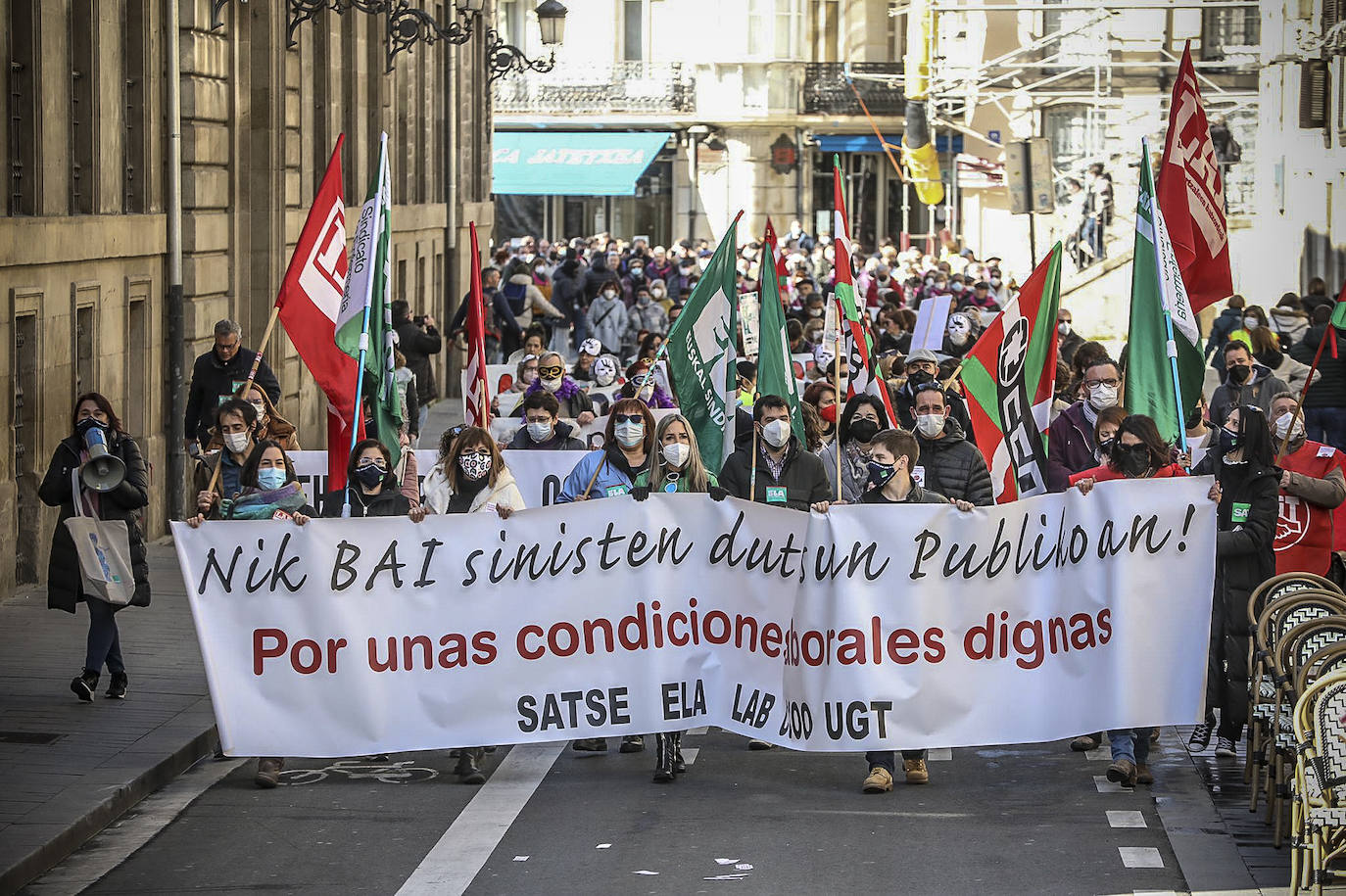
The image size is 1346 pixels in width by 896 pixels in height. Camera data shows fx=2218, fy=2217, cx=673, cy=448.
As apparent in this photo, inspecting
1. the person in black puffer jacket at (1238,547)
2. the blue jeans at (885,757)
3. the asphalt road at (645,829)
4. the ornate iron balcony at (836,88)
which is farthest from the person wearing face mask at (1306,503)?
the ornate iron balcony at (836,88)

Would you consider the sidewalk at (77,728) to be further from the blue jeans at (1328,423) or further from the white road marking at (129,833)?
the blue jeans at (1328,423)

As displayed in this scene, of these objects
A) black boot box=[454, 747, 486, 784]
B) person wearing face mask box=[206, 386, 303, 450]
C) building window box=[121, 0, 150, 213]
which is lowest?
black boot box=[454, 747, 486, 784]

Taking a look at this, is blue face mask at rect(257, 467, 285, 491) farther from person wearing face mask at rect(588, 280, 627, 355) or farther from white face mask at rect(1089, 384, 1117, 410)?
person wearing face mask at rect(588, 280, 627, 355)

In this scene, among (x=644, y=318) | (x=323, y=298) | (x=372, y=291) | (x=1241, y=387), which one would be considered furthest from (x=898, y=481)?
(x=644, y=318)

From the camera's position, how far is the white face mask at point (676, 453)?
10.2 meters

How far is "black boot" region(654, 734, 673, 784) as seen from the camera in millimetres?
9688

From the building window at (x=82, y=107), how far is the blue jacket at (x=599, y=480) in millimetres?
6650

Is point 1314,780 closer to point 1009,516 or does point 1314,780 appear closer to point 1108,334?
point 1009,516

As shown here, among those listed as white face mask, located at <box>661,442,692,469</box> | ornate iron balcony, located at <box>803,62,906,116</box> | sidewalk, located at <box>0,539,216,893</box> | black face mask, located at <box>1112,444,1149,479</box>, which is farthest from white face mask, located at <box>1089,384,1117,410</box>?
ornate iron balcony, located at <box>803,62,906,116</box>

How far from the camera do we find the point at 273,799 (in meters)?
9.45

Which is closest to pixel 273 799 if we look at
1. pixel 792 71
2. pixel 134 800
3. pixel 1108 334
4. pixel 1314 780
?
pixel 134 800

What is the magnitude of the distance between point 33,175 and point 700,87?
4216 centimetres

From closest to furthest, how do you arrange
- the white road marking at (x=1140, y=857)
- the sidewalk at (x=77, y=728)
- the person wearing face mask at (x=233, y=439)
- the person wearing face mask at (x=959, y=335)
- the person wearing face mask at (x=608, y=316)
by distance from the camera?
1. the white road marking at (x=1140, y=857)
2. the sidewalk at (x=77, y=728)
3. the person wearing face mask at (x=233, y=439)
4. the person wearing face mask at (x=959, y=335)
5. the person wearing face mask at (x=608, y=316)

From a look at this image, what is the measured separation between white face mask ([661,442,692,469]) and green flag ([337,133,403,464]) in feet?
7.05
